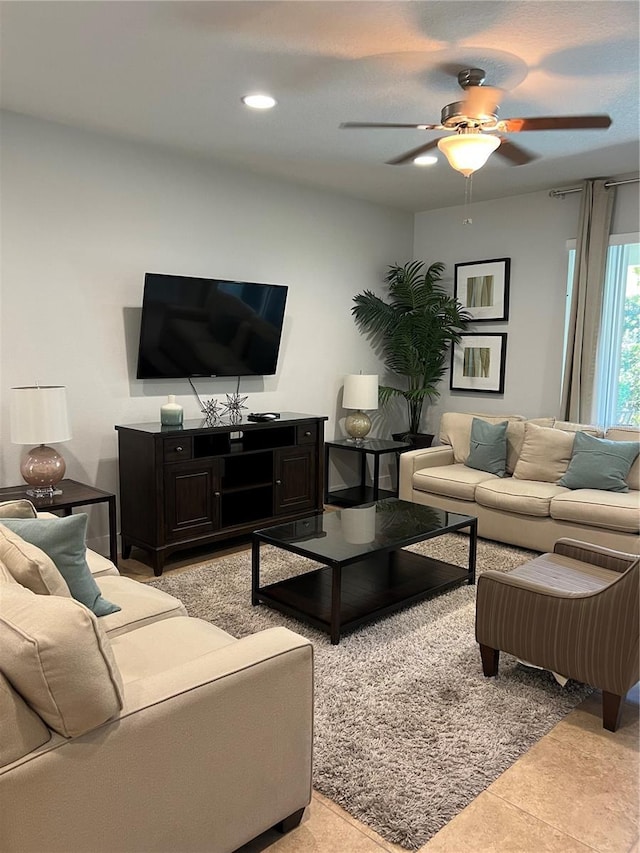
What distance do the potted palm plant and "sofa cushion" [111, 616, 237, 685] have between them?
13.1 feet

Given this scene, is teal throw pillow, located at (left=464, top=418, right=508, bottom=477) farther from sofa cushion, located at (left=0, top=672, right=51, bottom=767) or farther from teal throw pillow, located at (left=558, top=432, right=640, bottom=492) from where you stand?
sofa cushion, located at (left=0, top=672, right=51, bottom=767)

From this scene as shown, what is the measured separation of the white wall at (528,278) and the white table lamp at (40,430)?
3.83 metres

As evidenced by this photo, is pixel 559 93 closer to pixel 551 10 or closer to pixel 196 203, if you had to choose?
pixel 551 10

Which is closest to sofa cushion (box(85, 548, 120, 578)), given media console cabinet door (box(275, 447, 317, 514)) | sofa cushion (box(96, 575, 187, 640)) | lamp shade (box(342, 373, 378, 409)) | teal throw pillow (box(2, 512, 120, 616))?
sofa cushion (box(96, 575, 187, 640))

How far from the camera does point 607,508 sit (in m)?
4.09

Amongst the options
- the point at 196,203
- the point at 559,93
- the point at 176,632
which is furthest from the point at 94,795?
the point at 196,203

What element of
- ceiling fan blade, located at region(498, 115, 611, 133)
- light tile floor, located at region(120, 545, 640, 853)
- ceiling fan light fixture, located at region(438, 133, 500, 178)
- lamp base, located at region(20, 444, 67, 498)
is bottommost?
light tile floor, located at region(120, 545, 640, 853)

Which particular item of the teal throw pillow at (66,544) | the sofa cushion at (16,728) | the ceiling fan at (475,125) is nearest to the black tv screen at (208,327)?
the ceiling fan at (475,125)

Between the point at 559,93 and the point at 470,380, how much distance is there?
3.06m

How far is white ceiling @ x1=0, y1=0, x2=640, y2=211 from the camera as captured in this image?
2531 millimetres

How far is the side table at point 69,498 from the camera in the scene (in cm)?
349

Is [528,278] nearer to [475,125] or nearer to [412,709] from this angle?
[475,125]

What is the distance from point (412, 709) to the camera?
258cm

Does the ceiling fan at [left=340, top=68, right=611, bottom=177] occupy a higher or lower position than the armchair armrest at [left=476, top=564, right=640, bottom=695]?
higher
